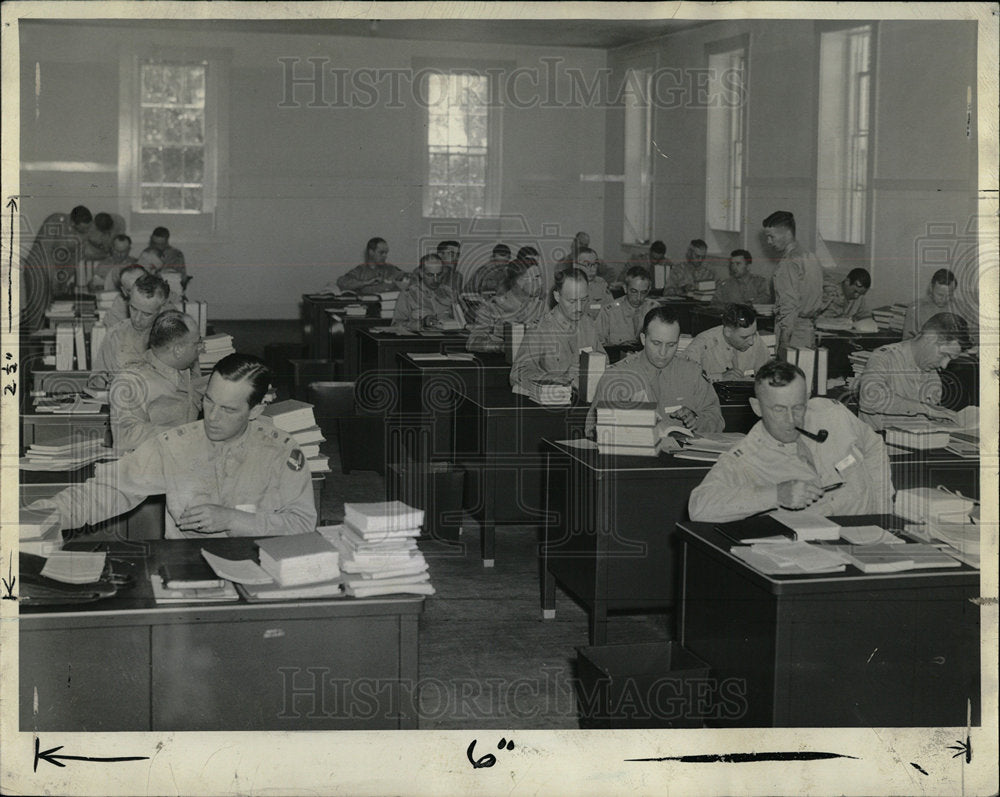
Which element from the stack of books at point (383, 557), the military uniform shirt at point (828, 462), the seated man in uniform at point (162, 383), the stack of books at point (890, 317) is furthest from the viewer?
the stack of books at point (890, 317)

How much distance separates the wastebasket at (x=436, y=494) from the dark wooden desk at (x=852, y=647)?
8.23 feet

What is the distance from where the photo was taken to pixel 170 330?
4.65 metres

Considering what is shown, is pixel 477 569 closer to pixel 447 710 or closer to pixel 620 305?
pixel 447 710

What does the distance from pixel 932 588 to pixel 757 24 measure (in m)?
9.10

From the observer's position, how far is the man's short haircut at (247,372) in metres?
3.29

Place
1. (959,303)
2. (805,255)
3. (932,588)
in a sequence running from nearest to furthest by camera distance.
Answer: (932,588) → (959,303) → (805,255)

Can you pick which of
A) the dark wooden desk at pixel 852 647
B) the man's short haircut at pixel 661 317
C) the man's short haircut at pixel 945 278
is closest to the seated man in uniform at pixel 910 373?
the man's short haircut at pixel 661 317

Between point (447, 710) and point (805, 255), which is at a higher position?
point (805, 255)

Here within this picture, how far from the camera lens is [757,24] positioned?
36.1 feet

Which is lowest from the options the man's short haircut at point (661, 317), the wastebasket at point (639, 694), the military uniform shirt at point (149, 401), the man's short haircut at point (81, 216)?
the wastebasket at point (639, 694)

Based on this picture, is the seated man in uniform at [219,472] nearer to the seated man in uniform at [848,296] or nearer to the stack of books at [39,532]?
the stack of books at [39,532]

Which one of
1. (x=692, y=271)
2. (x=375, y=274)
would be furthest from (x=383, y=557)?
(x=692, y=271)

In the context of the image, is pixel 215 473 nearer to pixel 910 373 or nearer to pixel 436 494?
pixel 436 494

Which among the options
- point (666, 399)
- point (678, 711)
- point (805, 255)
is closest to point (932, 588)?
point (678, 711)
